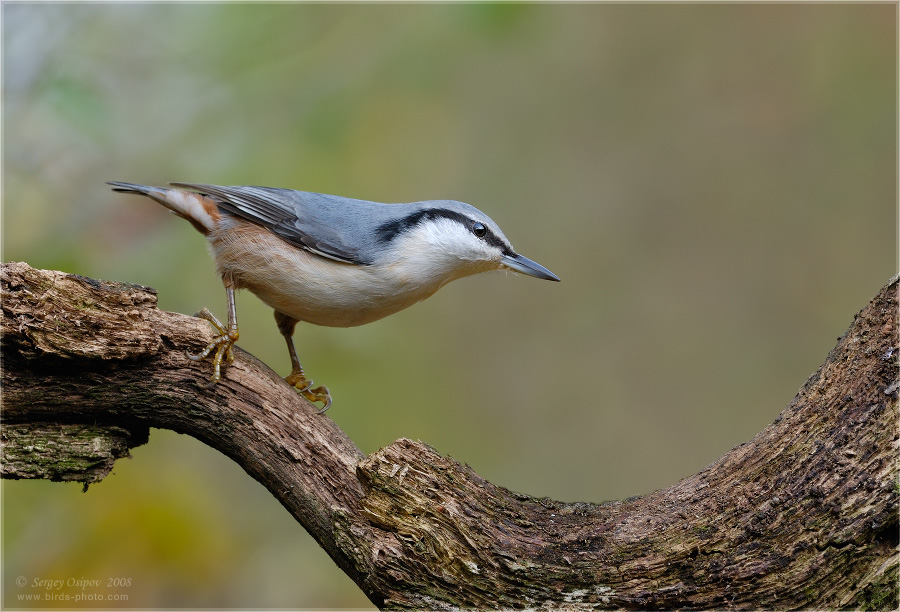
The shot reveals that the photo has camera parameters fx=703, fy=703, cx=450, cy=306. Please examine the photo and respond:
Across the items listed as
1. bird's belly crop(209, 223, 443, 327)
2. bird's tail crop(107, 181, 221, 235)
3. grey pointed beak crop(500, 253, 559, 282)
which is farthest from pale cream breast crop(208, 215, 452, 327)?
grey pointed beak crop(500, 253, 559, 282)

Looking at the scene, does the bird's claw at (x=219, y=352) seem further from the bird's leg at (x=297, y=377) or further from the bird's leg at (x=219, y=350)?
the bird's leg at (x=297, y=377)

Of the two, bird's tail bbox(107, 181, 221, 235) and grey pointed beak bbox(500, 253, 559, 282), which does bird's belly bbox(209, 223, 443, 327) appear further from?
grey pointed beak bbox(500, 253, 559, 282)

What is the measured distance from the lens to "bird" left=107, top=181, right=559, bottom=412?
2668 millimetres

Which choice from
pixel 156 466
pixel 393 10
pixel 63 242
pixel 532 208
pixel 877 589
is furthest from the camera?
pixel 532 208

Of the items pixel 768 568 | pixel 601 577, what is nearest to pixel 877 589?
pixel 768 568

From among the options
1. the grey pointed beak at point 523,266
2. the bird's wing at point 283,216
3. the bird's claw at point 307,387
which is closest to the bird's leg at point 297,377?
the bird's claw at point 307,387

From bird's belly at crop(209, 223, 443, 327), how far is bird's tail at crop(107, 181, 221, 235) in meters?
0.16

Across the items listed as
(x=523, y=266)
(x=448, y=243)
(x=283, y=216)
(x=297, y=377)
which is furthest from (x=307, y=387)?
(x=523, y=266)

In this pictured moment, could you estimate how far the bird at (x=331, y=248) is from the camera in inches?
105

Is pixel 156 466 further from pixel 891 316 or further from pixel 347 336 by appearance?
pixel 891 316

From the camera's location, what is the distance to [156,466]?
3.98 m

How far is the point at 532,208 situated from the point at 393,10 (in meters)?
1.56

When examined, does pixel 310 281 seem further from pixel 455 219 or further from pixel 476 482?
pixel 476 482

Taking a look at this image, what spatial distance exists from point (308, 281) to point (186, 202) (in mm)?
716
